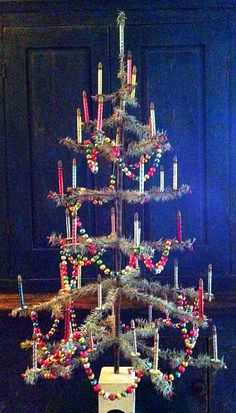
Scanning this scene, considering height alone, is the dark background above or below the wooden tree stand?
above

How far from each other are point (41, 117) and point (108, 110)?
30 cm

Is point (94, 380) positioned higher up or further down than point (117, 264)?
further down

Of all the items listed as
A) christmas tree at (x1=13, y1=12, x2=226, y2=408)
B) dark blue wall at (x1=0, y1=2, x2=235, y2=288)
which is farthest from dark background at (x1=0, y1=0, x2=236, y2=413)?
christmas tree at (x1=13, y1=12, x2=226, y2=408)

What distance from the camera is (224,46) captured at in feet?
9.20

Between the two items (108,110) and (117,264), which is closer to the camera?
(117,264)

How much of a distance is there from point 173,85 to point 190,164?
1.16 feet

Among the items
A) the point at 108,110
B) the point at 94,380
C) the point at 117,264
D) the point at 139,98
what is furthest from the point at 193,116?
the point at 94,380

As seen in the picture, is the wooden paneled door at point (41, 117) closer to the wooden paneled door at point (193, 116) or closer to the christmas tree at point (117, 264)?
the wooden paneled door at point (193, 116)

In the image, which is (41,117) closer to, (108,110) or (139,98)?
(108,110)

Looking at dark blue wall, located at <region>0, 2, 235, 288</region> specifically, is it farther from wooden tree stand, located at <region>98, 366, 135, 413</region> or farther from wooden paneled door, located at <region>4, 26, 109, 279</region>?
wooden tree stand, located at <region>98, 366, 135, 413</region>

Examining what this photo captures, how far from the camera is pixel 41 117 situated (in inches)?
112

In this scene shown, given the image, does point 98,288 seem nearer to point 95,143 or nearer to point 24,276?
point 95,143

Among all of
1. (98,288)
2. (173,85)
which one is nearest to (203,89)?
(173,85)

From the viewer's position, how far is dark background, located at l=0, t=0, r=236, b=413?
9.18ft
